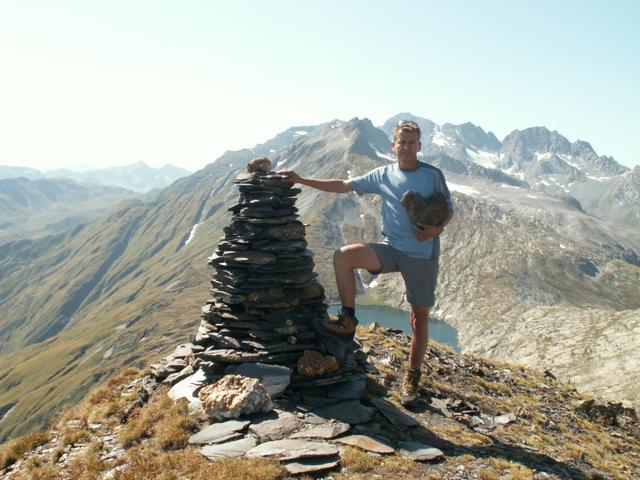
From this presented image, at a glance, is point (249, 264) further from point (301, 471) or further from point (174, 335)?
point (174, 335)

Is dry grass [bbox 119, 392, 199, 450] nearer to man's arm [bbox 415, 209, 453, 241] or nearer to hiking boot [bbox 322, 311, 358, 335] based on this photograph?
hiking boot [bbox 322, 311, 358, 335]

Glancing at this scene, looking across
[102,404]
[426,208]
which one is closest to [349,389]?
[426,208]

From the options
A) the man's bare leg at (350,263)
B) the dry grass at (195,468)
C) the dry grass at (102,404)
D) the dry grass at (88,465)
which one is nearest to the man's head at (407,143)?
the man's bare leg at (350,263)

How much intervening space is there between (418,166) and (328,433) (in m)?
7.05

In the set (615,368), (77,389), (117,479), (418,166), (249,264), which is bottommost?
(77,389)

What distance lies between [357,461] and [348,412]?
2.70m

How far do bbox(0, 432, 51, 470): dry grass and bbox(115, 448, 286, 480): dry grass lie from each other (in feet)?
19.5

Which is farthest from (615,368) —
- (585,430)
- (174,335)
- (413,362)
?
(174,335)

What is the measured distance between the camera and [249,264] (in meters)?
15.4

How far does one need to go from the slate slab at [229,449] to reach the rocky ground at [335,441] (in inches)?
1.6

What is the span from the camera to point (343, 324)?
45.7ft

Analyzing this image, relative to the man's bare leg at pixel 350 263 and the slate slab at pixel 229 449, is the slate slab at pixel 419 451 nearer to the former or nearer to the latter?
the slate slab at pixel 229 449

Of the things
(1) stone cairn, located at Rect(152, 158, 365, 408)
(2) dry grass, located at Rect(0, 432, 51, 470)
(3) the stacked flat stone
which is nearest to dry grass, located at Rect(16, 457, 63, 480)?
(2) dry grass, located at Rect(0, 432, 51, 470)

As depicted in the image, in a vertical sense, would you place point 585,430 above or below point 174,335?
above
